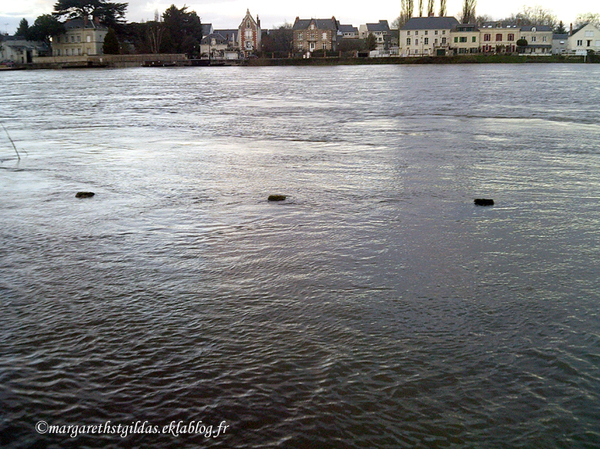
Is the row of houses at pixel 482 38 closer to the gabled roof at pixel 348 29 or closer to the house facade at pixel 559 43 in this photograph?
the house facade at pixel 559 43

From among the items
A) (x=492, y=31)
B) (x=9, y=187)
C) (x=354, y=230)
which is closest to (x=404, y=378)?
(x=354, y=230)

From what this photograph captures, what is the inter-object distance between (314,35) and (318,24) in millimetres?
2569

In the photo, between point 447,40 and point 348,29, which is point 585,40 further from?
point 348,29

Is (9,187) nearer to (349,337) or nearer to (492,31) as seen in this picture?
(349,337)

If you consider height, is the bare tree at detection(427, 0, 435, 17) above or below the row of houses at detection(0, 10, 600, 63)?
above

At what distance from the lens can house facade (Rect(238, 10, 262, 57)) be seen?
136875mm

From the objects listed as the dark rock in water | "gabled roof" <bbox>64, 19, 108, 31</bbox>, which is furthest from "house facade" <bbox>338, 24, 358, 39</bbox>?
the dark rock in water

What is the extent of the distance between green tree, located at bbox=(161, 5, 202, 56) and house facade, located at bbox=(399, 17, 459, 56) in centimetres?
4623

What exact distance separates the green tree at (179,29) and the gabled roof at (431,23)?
4745cm

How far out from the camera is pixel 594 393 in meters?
3.45

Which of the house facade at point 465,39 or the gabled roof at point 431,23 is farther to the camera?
the gabled roof at point 431,23

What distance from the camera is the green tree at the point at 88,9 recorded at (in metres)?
111

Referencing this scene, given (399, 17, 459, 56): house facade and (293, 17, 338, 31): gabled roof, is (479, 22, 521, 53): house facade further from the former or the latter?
(293, 17, 338, 31): gabled roof

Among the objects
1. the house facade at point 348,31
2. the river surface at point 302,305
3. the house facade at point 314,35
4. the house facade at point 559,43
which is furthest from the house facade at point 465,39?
the river surface at point 302,305
